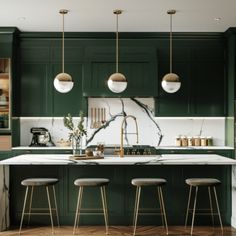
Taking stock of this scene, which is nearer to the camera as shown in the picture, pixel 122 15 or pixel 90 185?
pixel 90 185

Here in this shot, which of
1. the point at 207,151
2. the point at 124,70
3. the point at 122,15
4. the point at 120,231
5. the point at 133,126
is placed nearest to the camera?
the point at 120,231

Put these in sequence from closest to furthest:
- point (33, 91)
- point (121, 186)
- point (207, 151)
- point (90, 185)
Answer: point (90, 185) → point (121, 186) → point (207, 151) → point (33, 91)

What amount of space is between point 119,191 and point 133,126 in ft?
6.16

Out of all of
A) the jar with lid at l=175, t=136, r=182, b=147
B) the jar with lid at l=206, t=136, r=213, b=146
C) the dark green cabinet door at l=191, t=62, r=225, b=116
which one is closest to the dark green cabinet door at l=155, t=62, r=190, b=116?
the dark green cabinet door at l=191, t=62, r=225, b=116

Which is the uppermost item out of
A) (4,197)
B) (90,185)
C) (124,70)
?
(124,70)

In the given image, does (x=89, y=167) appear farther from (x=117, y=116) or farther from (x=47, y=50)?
(x=47, y=50)

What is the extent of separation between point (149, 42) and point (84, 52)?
3.42 ft

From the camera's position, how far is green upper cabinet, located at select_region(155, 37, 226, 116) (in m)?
6.45

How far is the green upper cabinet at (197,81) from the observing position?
21.1 ft

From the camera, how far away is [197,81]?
6.46 meters

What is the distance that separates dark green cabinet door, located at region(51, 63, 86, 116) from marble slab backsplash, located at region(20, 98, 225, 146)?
0.29m

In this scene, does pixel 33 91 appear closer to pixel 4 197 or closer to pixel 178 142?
pixel 4 197

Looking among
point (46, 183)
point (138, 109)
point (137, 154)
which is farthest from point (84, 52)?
point (46, 183)

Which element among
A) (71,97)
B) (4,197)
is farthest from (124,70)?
(4,197)
